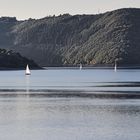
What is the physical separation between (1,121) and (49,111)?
1005 centimetres

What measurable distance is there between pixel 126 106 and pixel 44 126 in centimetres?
1867

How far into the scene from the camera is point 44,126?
52375mm

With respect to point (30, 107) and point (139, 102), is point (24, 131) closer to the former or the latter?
point (30, 107)

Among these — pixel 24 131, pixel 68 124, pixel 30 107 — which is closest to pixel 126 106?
pixel 30 107

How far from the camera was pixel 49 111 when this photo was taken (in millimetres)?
65375

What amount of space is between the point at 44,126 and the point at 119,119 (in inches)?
294

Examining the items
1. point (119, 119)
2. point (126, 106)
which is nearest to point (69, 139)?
point (119, 119)

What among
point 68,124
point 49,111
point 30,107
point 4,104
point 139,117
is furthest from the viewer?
point 4,104

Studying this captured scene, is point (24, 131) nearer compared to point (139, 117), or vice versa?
point (24, 131)

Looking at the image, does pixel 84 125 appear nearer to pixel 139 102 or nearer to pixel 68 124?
pixel 68 124

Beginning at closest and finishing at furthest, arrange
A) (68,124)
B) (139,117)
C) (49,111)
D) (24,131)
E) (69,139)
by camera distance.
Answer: (69,139)
(24,131)
(68,124)
(139,117)
(49,111)

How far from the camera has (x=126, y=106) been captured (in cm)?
6912

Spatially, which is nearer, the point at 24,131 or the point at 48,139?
the point at 48,139

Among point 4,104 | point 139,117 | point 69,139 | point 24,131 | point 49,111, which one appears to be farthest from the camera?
point 4,104
